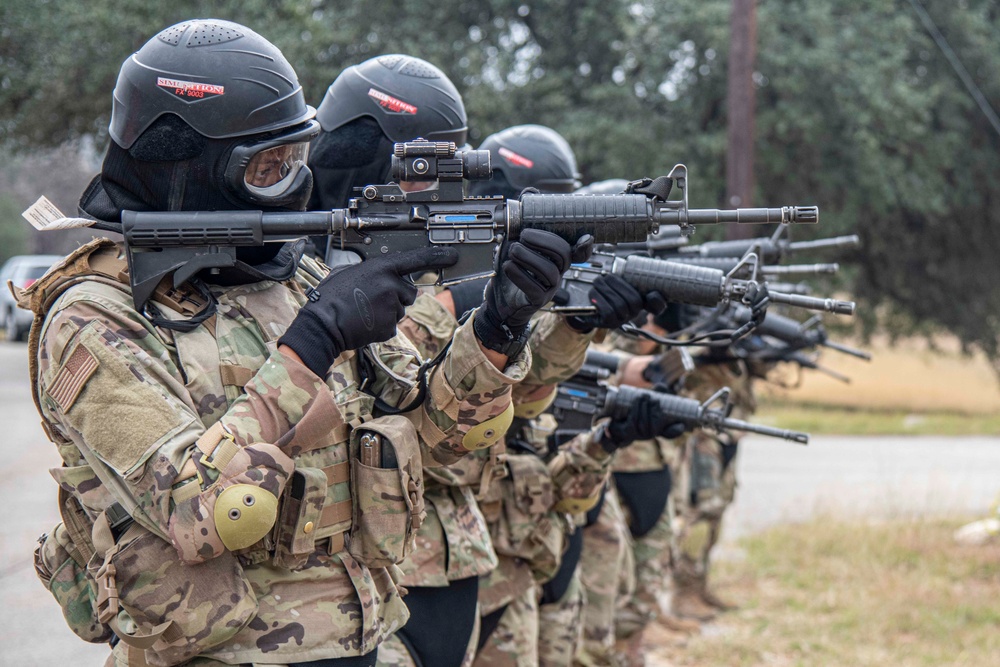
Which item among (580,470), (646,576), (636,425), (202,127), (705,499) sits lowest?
(705,499)

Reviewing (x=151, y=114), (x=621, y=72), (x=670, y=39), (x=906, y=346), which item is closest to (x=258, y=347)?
(x=151, y=114)

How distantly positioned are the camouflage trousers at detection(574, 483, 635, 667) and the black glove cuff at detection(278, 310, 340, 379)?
2.96 meters

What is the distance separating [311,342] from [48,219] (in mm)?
667

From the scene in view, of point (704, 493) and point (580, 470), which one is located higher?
point (580, 470)

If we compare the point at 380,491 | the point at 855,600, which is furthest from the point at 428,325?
the point at 855,600

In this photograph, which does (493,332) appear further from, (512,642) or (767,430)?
(767,430)

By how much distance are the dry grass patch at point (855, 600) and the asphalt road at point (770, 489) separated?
959 mm

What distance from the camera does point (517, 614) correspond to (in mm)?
3938

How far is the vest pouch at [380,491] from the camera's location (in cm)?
249

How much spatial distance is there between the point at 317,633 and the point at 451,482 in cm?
108

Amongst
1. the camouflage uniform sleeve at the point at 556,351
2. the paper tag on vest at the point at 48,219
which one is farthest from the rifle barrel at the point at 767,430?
the paper tag on vest at the point at 48,219

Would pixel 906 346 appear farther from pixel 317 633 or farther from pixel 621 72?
pixel 317 633

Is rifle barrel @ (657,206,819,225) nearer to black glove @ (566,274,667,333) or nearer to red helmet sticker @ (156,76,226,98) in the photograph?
black glove @ (566,274,667,333)

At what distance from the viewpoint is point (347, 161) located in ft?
11.7
